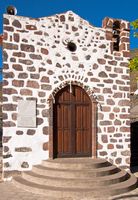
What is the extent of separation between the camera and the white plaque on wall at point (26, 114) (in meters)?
8.99

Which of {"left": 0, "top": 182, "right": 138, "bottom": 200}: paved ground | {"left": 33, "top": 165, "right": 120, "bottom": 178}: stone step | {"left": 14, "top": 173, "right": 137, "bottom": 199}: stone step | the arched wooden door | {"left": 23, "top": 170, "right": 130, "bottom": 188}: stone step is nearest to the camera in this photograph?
{"left": 0, "top": 182, "right": 138, "bottom": 200}: paved ground

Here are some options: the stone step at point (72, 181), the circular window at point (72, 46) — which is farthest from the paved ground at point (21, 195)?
the circular window at point (72, 46)

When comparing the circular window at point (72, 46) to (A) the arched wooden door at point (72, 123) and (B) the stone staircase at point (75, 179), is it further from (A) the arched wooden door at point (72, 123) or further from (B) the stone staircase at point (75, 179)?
(B) the stone staircase at point (75, 179)

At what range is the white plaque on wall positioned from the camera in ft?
29.5

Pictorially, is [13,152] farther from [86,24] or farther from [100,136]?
[86,24]

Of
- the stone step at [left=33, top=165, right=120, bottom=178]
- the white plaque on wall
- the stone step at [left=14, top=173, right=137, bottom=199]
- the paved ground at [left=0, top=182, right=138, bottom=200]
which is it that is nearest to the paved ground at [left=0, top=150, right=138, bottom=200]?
the paved ground at [left=0, top=182, right=138, bottom=200]

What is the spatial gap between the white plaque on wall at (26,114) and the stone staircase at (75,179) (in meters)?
1.21

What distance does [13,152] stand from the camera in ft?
29.1

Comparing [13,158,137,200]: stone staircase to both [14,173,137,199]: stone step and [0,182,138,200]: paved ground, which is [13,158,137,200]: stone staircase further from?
[0,182,138,200]: paved ground

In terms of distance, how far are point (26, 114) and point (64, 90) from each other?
143 centimetres

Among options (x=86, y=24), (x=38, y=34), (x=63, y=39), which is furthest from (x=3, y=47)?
(x=86, y=24)

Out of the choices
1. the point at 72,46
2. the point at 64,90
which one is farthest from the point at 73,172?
the point at 72,46

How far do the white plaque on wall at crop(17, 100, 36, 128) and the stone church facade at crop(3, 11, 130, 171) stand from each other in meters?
0.03

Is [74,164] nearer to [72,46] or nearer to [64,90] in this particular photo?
[64,90]
